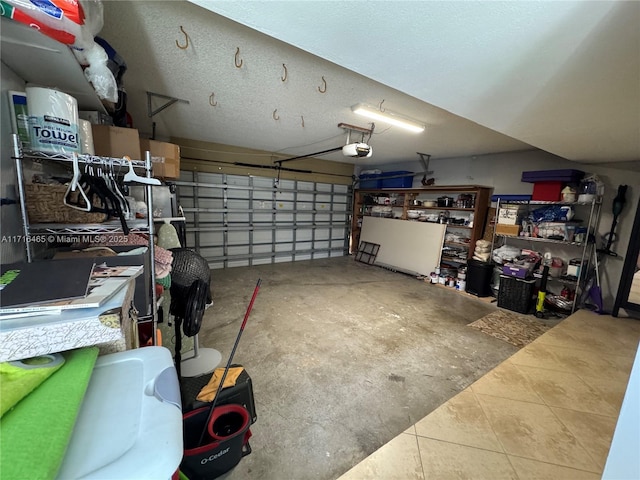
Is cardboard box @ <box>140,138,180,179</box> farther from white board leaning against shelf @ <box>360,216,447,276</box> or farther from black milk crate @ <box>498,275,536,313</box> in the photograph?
white board leaning against shelf @ <box>360,216,447,276</box>

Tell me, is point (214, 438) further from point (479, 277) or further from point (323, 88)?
point (479, 277)

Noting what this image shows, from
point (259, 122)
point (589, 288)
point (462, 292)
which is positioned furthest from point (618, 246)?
point (259, 122)

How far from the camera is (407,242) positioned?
558 cm

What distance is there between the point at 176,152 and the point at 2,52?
1249 mm

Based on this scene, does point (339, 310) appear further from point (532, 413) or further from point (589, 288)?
point (589, 288)

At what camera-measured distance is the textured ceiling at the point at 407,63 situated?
0.99 metres

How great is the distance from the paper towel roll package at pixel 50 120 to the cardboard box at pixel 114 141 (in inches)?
17.7

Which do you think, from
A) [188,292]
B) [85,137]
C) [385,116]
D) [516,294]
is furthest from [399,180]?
[85,137]

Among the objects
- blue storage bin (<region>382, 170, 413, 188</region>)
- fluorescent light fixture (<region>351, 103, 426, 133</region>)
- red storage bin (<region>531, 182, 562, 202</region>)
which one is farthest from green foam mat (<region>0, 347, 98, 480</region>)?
blue storage bin (<region>382, 170, 413, 188</region>)

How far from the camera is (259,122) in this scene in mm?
3248

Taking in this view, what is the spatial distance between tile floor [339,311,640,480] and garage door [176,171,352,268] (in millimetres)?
4843

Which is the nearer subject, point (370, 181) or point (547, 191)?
point (547, 191)

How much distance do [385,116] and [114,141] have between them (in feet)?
7.77

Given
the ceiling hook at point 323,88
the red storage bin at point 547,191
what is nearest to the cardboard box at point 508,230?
the red storage bin at point 547,191
